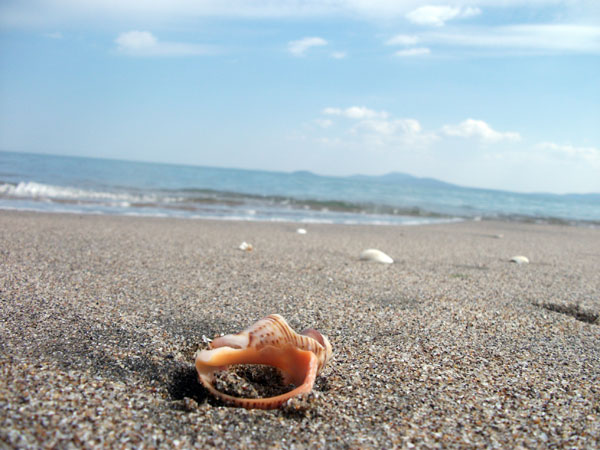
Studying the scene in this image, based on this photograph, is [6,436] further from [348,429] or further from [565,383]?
[565,383]

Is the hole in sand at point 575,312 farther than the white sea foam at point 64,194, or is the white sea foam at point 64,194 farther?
the white sea foam at point 64,194

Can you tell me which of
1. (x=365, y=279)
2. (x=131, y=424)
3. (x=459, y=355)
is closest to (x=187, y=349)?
(x=131, y=424)

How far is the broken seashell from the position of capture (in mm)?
2588

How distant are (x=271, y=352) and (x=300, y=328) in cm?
113

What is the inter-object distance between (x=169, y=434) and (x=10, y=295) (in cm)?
287

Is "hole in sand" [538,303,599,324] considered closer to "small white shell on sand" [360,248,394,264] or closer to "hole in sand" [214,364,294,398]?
"small white shell on sand" [360,248,394,264]

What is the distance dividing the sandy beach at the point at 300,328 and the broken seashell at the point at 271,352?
0.15m

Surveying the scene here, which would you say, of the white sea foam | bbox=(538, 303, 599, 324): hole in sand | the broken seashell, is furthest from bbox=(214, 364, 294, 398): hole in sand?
the white sea foam

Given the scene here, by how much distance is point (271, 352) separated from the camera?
2715mm

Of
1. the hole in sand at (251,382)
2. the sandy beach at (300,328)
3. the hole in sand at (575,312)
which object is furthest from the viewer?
the hole in sand at (575,312)

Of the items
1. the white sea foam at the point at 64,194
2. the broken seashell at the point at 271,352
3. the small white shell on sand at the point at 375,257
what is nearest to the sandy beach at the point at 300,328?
the broken seashell at the point at 271,352

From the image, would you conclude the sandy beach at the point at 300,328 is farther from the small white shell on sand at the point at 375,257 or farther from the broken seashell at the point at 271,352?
the small white shell on sand at the point at 375,257

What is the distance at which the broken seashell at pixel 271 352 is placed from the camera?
2.59 metres

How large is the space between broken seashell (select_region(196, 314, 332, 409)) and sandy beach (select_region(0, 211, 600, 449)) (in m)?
0.15
